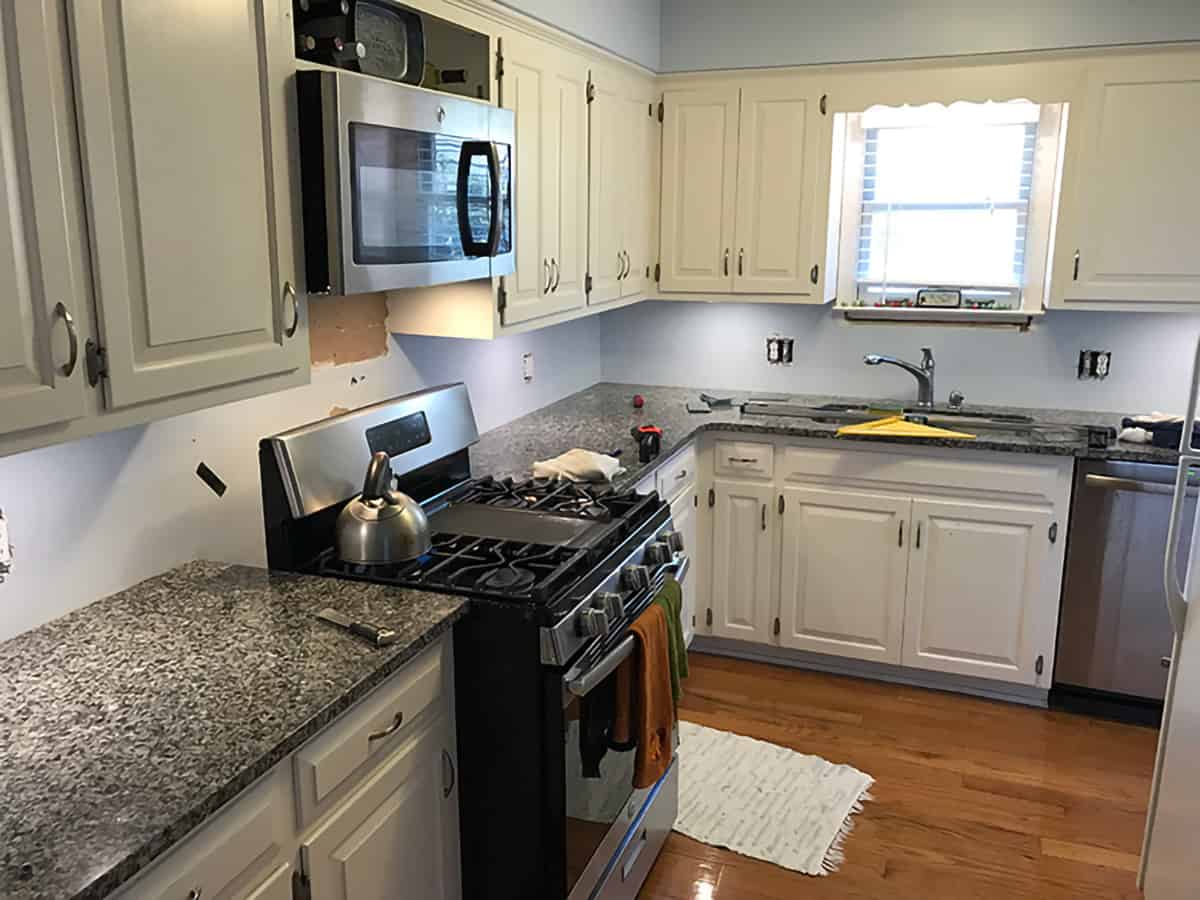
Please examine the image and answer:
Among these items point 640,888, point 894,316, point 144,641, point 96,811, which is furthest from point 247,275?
point 894,316

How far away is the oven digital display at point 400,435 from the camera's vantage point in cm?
229

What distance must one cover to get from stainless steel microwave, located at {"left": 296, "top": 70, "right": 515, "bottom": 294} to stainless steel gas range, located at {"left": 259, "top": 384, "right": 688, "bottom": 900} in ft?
1.24

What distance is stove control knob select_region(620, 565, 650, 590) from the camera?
2.21 metres

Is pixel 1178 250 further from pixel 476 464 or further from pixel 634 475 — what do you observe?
pixel 476 464

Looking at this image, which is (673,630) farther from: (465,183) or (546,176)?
(546,176)

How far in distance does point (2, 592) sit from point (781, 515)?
2.55 m

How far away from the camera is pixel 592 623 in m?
1.95

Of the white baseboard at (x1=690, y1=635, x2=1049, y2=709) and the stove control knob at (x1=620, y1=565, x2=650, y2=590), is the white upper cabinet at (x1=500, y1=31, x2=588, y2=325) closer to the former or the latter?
the stove control knob at (x1=620, y1=565, x2=650, y2=590)

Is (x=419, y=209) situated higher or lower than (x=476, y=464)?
higher

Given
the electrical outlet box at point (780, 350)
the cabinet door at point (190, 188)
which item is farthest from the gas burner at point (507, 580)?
the electrical outlet box at point (780, 350)

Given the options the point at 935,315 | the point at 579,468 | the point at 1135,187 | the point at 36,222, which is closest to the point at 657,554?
the point at 579,468

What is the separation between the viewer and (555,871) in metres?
1.97

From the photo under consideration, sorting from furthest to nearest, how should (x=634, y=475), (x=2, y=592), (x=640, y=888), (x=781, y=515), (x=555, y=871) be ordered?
1. (x=781, y=515)
2. (x=634, y=475)
3. (x=640, y=888)
4. (x=555, y=871)
5. (x=2, y=592)

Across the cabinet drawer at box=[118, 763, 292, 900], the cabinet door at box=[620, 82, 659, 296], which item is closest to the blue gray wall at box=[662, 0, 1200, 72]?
the cabinet door at box=[620, 82, 659, 296]
